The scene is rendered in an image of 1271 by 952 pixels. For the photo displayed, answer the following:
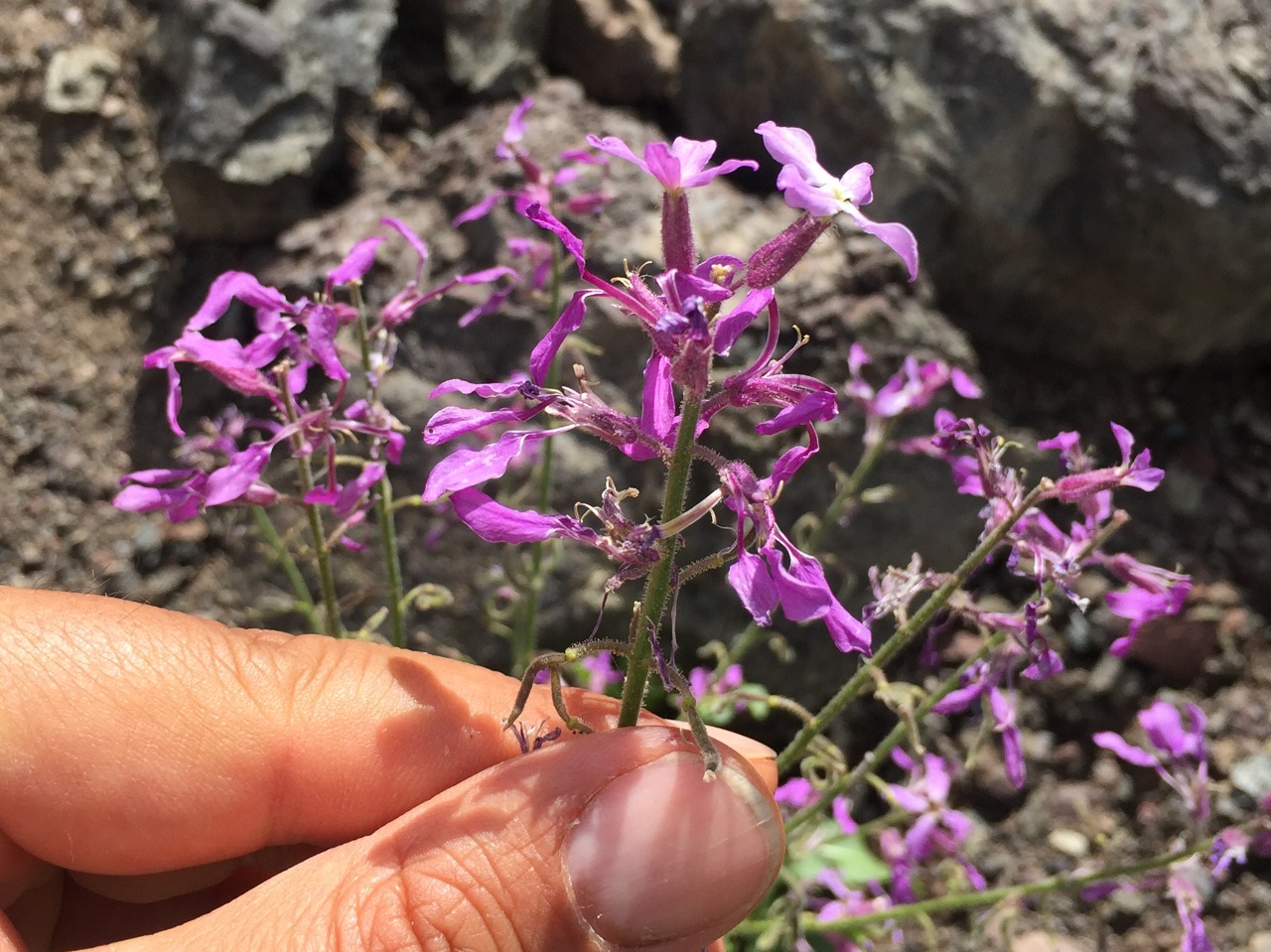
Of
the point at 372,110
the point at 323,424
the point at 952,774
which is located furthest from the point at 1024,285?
the point at 323,424

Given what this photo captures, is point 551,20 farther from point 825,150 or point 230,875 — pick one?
point 230,875

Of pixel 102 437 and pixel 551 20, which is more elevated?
pixel 551 20

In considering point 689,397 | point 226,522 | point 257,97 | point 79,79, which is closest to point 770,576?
point 689,397

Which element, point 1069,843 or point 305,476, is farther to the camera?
point 1069,843

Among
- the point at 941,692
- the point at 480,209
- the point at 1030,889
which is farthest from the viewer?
the point at 480,209

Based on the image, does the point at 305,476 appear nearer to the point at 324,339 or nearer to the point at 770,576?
the point at 324,339

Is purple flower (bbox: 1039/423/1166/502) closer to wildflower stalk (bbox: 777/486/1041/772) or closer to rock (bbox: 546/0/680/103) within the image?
wildflower stalk (bbox: 777/486/1041/772)
